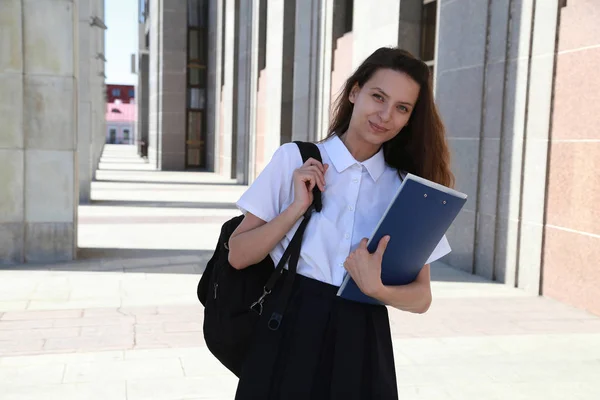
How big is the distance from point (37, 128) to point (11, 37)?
44.6 inches

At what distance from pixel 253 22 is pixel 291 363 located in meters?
21.9

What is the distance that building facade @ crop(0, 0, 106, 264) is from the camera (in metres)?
8.73

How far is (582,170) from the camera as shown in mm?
7121

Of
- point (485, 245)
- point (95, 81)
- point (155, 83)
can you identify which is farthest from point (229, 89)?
point (485, 245)

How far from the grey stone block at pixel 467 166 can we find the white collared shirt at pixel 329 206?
6922 mm

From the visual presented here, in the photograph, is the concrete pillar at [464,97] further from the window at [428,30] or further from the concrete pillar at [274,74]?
the concrete pillar at [274,74]

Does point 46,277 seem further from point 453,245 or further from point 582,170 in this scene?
point 582,170

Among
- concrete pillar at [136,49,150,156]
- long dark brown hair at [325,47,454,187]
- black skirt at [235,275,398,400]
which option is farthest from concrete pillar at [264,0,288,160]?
concrete pillar at [136,49,150,156]

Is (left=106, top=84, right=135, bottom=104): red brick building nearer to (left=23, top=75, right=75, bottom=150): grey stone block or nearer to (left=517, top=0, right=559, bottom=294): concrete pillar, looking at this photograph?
(left=23, top=75, right=75, bottom=150): grey stone block

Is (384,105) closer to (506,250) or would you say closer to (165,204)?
(506,250)

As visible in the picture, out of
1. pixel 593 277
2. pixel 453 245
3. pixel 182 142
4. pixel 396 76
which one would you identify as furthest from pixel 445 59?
pixel 182 142

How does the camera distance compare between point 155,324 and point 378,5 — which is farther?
point 378,5

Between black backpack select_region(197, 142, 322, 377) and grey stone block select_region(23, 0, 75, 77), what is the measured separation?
24.3 ft

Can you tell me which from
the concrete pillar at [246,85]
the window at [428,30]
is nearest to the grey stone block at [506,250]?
the window at [428,30]
